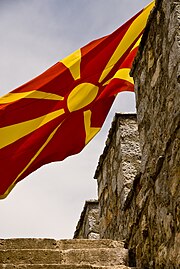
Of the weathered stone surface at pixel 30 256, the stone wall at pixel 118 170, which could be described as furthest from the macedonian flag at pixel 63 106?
the weathered stone surface at pixel 30 256

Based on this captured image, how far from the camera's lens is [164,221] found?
3379 mm

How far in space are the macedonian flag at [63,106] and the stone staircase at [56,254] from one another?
70.4 inches

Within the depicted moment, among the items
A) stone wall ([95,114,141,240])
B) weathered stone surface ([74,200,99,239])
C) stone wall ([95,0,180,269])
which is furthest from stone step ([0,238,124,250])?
weathered stone surface ([74,200,99,239])

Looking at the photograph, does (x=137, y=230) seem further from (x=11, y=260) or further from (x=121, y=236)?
(x=121, y=236)

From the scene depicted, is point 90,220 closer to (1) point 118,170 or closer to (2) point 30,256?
(1) point 118,170

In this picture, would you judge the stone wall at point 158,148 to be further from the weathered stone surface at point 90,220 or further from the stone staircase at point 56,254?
the weathered stone surface at point 90,220

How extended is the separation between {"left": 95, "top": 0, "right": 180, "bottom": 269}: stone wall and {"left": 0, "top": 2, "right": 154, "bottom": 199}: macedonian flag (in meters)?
1.59

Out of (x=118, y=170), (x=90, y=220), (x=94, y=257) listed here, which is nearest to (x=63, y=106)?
(x=118, y=170)

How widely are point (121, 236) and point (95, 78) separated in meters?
1.68

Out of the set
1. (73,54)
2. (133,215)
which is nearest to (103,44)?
(73,54)

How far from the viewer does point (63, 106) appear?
20.0 feet

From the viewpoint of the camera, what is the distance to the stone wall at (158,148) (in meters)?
3.29

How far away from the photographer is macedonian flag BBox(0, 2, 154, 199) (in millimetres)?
6004

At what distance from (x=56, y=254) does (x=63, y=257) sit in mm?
48
